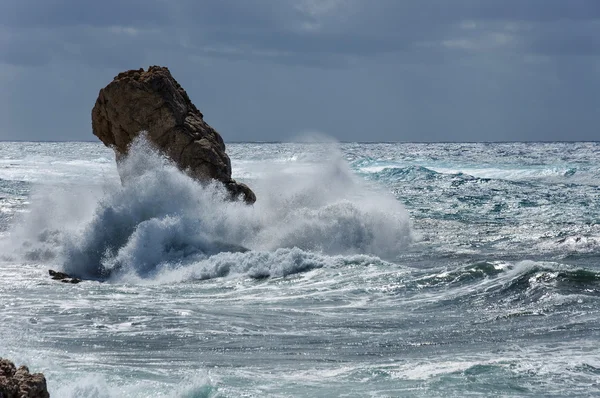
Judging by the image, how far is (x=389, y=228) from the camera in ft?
54.6

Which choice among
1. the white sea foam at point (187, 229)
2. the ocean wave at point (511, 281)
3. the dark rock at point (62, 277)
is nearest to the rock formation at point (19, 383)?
the ocean wave at point (511, 281)

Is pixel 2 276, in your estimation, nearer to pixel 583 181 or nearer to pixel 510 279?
pixel 510 279

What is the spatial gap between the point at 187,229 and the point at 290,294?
3.97m

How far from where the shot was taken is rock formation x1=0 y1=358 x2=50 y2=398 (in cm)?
420

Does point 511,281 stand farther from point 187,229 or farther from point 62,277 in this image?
point 62,277

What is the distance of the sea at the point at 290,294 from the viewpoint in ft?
23.0

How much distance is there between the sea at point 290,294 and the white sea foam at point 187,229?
0.12 feet

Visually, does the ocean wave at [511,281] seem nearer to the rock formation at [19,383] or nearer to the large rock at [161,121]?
the large rock at [161,121]

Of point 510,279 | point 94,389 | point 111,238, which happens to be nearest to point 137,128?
point 111,238

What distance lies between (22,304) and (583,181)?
96.1ft

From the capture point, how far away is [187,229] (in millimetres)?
14461

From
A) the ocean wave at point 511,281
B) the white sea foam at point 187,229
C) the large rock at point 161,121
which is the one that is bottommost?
the ocean wave at point 511,281

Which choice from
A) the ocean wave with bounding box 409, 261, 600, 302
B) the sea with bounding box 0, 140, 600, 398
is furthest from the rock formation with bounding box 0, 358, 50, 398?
the ocean wave with bounding box 409, 261, 600, 302

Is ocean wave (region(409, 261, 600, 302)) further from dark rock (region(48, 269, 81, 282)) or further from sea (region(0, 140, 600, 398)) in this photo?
dark rock (region(48, 269, 81, 282))
